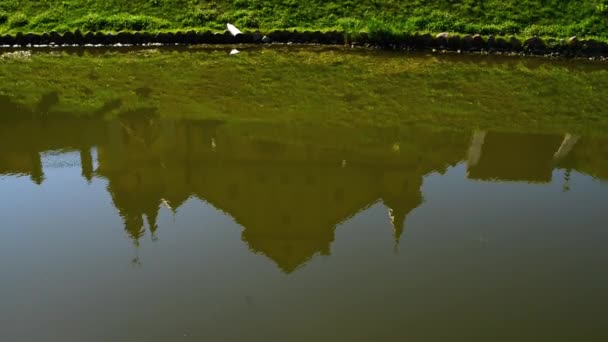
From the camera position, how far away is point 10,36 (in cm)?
3052

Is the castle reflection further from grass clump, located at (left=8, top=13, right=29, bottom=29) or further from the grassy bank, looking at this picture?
grass clump, located at (left=8, top=13, right=29, bottom=29)

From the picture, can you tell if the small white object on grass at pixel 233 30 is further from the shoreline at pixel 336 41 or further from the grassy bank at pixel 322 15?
the grassy bank at pixel 322 15

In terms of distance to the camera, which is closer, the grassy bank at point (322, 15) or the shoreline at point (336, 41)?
the shoreline at point (336, 41)

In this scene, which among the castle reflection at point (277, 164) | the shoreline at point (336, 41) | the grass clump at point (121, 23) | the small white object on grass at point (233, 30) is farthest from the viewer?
the grass clump at point (121, 23)

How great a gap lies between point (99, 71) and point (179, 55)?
3922 mm

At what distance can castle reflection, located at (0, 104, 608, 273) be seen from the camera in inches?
565

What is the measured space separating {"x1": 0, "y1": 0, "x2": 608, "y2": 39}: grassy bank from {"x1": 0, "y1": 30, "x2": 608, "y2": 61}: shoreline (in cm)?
67

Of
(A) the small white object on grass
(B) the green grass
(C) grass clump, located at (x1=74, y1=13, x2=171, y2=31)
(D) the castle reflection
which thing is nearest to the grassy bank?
(C) grass clump, located at (x1=74, y1=13, x2=171, y2=31)

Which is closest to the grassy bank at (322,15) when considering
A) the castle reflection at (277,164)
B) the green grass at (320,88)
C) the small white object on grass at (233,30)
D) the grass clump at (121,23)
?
the grass clump at (121,23)

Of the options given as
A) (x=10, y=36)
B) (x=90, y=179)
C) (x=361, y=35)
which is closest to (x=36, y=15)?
(x=10, y=36)

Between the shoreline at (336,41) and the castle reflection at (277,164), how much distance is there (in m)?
→ 10.2

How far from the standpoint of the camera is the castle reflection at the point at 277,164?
565 inches

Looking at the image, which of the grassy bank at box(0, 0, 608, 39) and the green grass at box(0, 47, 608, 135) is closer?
the green grass at box(0, 47, 608, 135)

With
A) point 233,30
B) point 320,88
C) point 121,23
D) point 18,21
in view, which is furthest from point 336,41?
point 18,21
